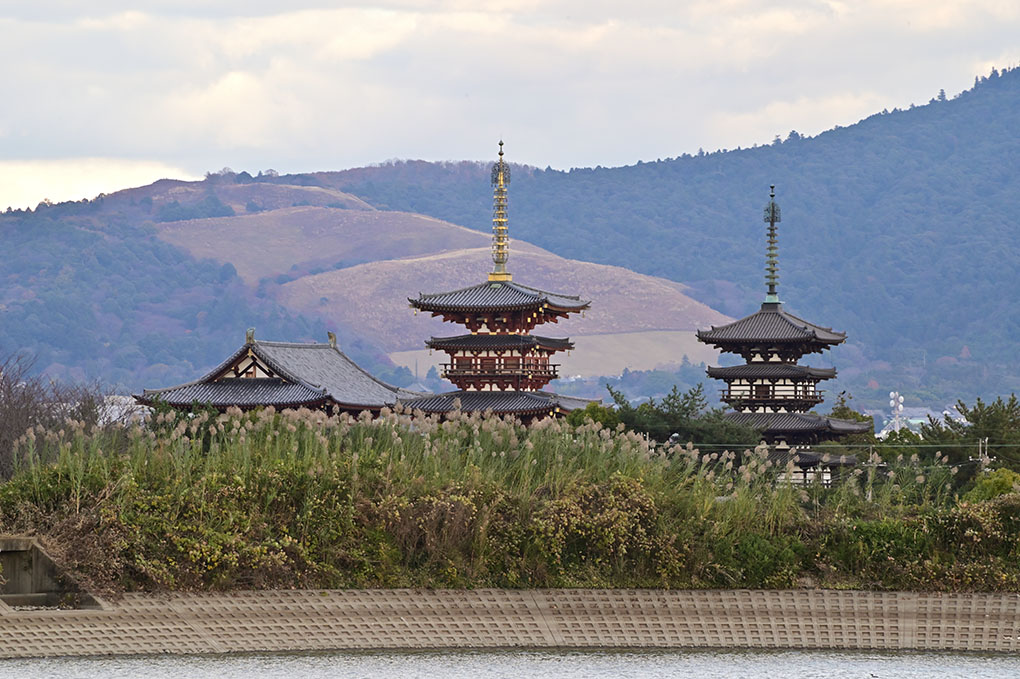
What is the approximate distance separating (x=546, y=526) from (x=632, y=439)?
7.56 ft

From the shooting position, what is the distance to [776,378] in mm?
47844

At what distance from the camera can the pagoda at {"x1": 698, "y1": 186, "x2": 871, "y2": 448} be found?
47281mm

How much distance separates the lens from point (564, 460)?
23.3m

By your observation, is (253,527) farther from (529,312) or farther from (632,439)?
(529,312)

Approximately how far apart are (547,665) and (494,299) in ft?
95.4

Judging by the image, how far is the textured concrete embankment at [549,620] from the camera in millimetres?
20672

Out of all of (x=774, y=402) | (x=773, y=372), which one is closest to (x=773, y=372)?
(x=773, y=372)

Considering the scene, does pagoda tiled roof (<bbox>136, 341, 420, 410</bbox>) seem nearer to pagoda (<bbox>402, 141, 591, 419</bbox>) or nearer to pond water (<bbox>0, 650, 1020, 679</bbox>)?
pagoda (<bbox>402, 141, 591, 419</bbox>)

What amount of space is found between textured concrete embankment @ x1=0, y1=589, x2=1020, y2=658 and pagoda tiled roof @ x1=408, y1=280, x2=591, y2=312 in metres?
26.7

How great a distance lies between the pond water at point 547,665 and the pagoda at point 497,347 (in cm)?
2698

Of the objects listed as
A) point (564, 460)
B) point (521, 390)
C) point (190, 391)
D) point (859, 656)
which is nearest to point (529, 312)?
point (521, 390)

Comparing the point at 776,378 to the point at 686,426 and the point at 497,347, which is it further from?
the point at 497,347

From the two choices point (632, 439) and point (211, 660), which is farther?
point (632, 439)

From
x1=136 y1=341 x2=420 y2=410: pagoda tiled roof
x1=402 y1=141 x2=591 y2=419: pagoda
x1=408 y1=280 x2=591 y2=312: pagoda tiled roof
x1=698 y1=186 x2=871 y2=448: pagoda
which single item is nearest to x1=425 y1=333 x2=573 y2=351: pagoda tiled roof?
x1=402 y1=141 x2=591 y2=419: pagoda
